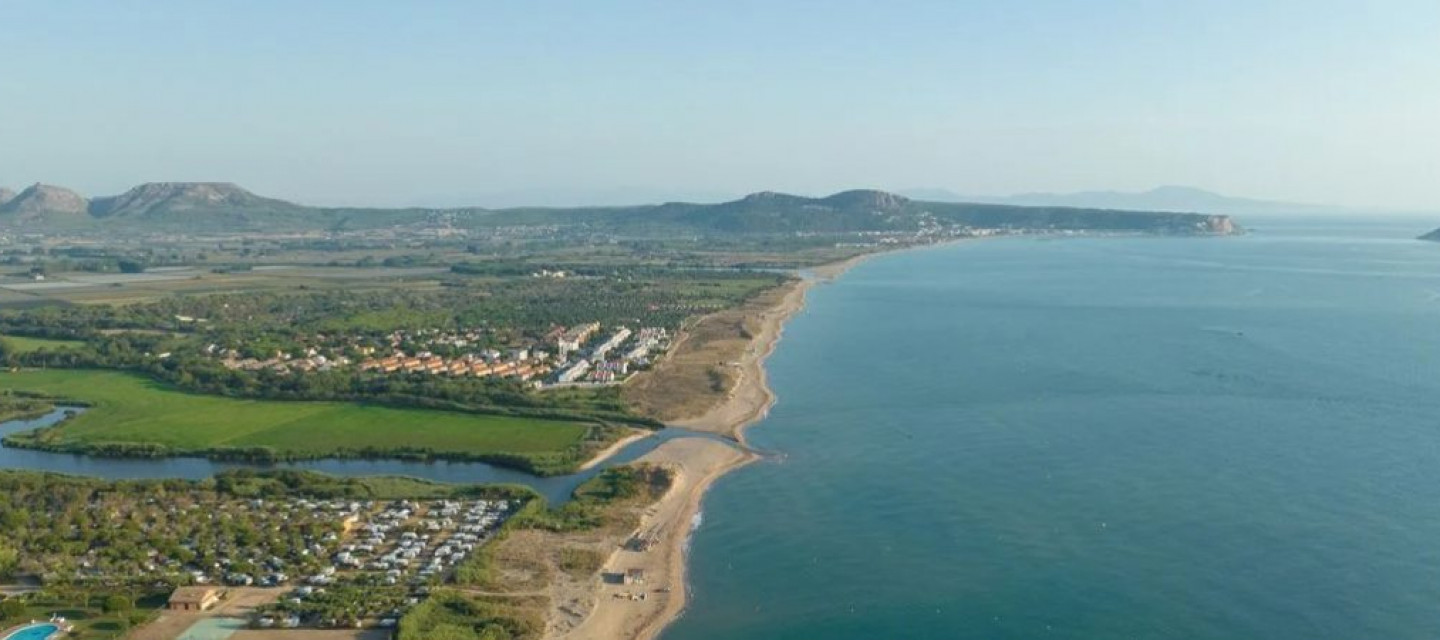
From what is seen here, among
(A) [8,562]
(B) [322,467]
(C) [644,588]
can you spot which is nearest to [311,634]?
(C) [644,588]

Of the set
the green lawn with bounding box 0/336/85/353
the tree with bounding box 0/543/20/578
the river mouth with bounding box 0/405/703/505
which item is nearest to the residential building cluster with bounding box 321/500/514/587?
the river mouth with bounding box 0/405/703/505

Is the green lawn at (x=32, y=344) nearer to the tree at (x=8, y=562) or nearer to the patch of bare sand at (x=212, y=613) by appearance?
the tree at (x=8, y=562)

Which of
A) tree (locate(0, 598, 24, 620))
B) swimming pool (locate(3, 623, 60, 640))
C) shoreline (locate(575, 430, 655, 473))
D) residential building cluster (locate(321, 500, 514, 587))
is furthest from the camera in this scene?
shoreline (locate(575, 430, 655, 473))

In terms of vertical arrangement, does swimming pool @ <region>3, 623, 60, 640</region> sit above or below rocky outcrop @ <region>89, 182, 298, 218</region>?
below

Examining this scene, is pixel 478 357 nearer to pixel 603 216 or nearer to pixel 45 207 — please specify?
pixel 603 216

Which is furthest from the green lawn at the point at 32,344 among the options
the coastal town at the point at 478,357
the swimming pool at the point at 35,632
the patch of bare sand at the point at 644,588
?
the patch of bare sand at the point at 644,588

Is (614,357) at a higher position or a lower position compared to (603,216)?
lower

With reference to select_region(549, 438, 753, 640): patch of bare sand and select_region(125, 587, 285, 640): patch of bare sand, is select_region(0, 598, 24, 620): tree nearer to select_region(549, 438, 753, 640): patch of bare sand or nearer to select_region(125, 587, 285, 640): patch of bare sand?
select_region(125, 587, 285, 640): patch of bare sand
